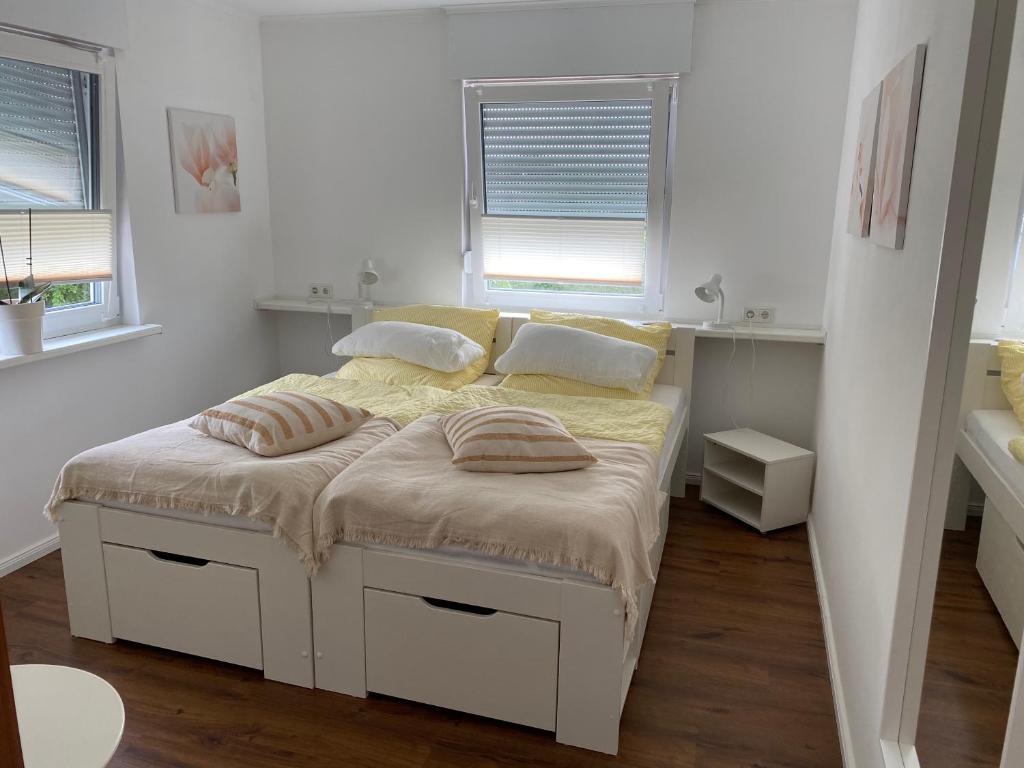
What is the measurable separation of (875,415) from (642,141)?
2.17m

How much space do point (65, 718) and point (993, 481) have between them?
1.72 metres

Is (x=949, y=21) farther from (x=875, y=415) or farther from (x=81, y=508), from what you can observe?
(x=81, y=508)

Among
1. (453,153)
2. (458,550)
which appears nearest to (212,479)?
(458,550)

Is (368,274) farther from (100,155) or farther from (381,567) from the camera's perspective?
(381,567)

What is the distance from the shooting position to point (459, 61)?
3.97 m

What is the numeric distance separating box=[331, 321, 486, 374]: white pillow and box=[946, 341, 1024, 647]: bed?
2.50 m

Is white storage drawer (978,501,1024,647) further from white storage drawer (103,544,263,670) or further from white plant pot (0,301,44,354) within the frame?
white plant pot (0,301,44,354)

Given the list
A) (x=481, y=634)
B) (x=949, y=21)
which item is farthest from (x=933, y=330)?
(x=481, y=634)

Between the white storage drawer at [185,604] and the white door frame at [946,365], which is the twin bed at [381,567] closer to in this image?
the white storage drawer at [185,604]

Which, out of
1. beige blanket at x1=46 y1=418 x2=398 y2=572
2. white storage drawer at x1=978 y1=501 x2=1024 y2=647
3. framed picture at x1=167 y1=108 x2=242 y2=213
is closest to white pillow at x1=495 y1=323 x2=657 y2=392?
beige blanket at x1=46 y1=418 x2=398 y2=572

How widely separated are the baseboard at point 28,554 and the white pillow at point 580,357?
2.02 m

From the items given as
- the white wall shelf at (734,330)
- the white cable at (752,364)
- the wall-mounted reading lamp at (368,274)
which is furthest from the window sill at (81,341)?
the white cable at (752,364)

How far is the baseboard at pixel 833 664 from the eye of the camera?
6.95 ft

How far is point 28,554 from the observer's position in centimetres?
315
